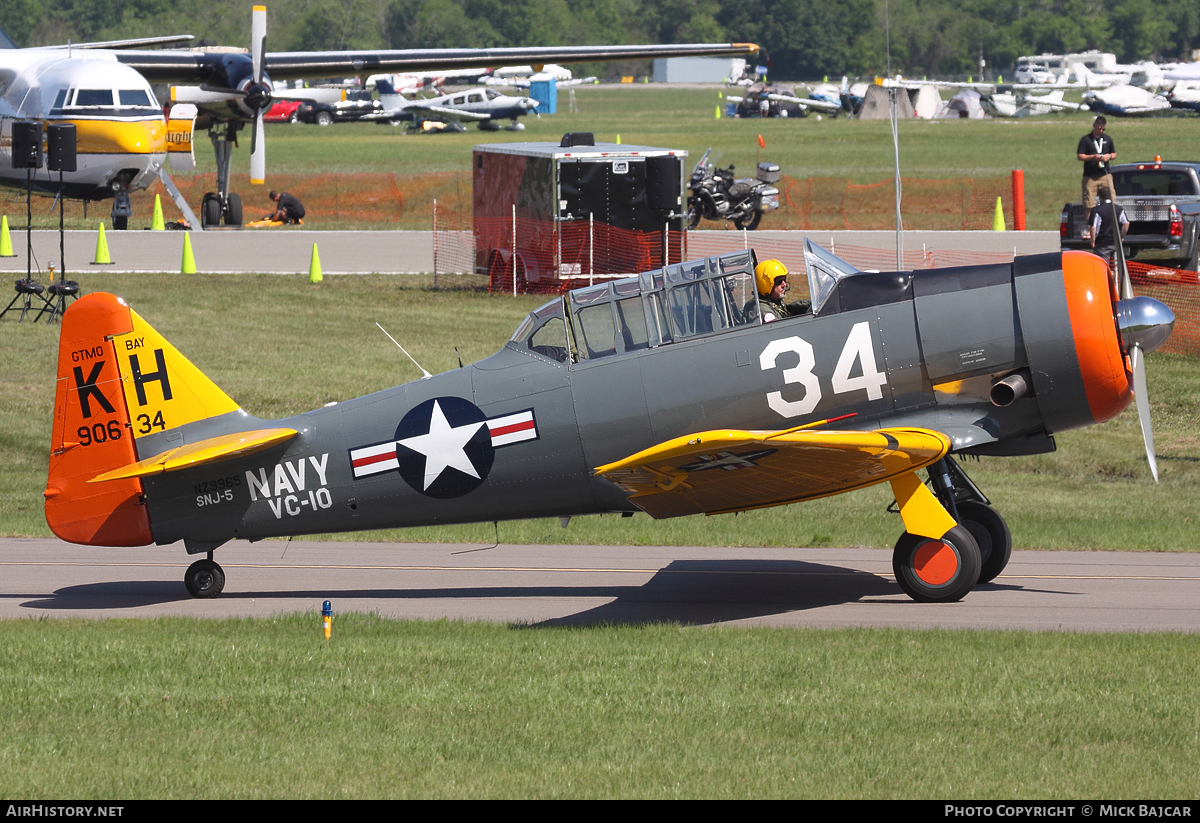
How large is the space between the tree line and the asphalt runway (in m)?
133

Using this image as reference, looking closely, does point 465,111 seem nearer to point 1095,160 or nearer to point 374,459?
point 1095,160

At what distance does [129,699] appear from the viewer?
8.09 metres

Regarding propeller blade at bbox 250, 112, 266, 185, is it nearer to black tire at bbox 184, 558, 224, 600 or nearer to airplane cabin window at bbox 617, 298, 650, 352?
black tire at bbox 184, 558, 224, 600

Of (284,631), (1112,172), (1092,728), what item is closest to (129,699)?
(284,631)

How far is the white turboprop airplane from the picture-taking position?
32781 mm

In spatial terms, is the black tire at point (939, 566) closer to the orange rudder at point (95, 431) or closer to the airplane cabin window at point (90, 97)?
the orange rudder at point (95, 431)

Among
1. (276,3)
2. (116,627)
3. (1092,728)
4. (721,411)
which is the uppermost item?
(276,3)

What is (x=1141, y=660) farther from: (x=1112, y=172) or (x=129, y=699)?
(x=1112, y=172)

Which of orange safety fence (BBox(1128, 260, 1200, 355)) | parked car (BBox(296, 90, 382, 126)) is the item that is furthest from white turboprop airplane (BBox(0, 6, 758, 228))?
parked car (BBox(296, 90, 382, 126))

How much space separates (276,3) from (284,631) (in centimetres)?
16668

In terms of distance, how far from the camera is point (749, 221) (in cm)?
3953

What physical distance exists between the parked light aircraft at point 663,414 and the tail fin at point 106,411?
0.05 ft

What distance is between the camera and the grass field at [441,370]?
13.7 metres

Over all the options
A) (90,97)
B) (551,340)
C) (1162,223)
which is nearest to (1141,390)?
(551,340)
